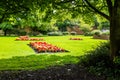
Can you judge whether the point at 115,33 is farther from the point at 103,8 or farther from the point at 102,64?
the point at 103,8

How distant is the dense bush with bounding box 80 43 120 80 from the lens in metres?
8.09

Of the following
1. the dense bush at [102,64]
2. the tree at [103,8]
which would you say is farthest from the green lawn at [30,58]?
the tree at [103,8]

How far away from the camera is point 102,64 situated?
9.16 m

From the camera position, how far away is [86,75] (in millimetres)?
8273

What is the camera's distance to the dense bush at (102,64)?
8.09 m

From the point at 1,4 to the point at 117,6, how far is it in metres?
3.65

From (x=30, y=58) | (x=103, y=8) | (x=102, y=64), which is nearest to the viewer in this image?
(x=102, y=64)

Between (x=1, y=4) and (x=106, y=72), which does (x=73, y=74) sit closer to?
(x=106, y=72)

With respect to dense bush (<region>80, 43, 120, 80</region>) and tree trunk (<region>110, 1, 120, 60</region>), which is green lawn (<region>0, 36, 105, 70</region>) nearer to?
dense bush (<region>80, 43, 120, 80</region>)

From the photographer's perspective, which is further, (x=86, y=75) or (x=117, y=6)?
(x=117, y=6)

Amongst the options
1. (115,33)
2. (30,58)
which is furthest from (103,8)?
(30,58)

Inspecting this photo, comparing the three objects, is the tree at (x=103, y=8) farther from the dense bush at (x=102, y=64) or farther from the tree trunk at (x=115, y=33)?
the dense bush at (x=102, y=64)

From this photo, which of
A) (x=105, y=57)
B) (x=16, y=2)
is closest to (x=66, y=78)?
(x=105, y=57)

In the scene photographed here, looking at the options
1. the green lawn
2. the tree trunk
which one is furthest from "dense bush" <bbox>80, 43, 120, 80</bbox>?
the green lawn
